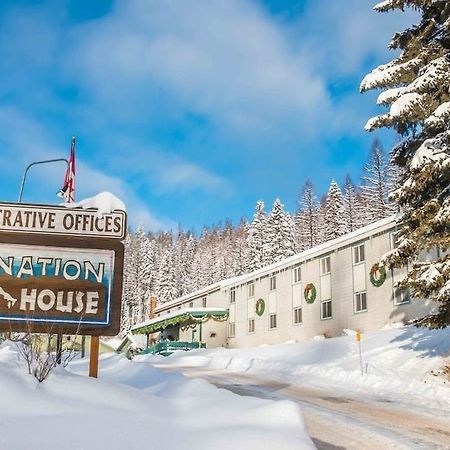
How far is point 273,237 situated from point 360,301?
3386 cm

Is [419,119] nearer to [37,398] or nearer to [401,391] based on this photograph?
[401,391]

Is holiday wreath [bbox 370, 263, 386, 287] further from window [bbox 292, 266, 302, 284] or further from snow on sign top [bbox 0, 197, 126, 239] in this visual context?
snow on sign top [bbox 0, 197, 126, 239]

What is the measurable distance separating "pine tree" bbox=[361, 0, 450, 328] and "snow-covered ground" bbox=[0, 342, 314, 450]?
7204 mm

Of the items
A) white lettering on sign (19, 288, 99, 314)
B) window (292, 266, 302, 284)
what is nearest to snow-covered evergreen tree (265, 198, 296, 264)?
window (292, 266, 302, 284)

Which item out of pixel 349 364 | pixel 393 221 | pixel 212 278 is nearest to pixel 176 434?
pixel 349 364

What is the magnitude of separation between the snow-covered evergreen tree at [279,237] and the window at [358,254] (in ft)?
103

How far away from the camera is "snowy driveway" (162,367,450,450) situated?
26.9 ft

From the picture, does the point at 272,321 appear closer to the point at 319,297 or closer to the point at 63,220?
the point at 319,297

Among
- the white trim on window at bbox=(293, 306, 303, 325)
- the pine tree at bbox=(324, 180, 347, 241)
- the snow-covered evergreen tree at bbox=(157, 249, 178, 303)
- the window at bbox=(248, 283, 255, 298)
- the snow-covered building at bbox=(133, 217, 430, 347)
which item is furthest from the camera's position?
the snow-covered evergreen tree at bbox=(157, 249, 178, 303)

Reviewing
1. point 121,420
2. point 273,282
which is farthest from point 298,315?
point 121,420

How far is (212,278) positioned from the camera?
89188 mm

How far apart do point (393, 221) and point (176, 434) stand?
22929 mm

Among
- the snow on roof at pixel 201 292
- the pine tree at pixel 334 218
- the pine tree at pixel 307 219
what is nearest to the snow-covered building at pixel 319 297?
the snow on roof at pixel 201 292

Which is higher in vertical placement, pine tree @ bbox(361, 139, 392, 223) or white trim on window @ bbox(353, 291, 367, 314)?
pine tree @ bbox(361, 139, 392, 223)
